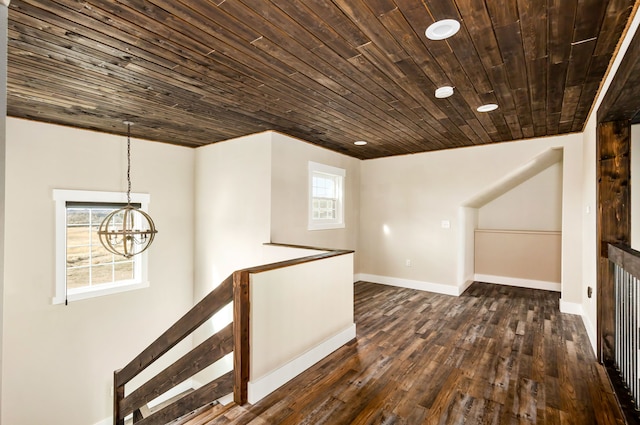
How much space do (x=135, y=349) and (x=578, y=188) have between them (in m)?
6.42

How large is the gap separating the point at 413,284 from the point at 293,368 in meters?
3.54

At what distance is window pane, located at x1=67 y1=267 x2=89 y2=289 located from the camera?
423 centimetres

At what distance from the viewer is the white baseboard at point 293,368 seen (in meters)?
2.41

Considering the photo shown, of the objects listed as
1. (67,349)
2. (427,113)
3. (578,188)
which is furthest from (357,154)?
(67,349)

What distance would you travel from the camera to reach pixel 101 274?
4570mm

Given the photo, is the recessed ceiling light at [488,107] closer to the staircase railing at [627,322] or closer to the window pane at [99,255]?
the staircase railing at [627,322]

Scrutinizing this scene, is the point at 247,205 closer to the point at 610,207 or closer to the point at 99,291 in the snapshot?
the point at 99,291

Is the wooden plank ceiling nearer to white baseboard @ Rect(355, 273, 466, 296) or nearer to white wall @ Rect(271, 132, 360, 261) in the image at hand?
white wall @ Rect(271, 132, 360, 261)

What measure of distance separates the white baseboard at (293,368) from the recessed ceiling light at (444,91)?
2435mm

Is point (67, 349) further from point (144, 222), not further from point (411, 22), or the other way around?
point (411, 22)

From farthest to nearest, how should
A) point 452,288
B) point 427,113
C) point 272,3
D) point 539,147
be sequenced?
point 452,288 < point 539,147 < point 427,113 < point 272,3

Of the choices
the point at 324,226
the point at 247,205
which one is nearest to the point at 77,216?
the point at 247,205

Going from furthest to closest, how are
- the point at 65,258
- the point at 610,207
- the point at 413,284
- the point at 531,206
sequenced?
1. the point at 531,206
2. the point at 413,284
3. the point at 65,258
4. the point at 610,207

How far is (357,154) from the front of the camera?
591cm
